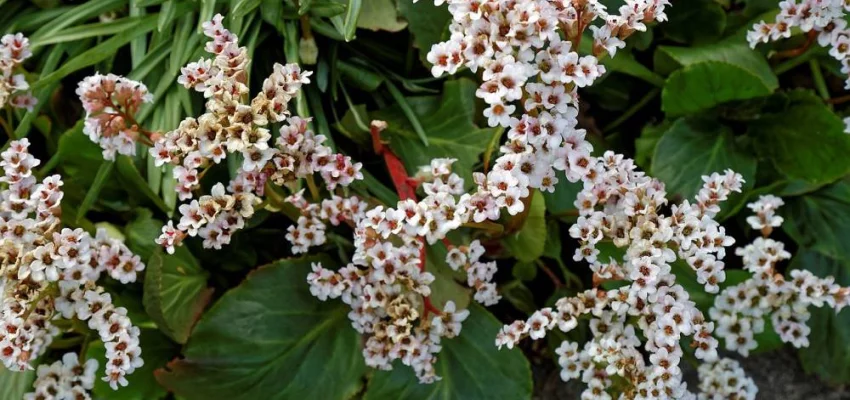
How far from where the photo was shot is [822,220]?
5.68 feet

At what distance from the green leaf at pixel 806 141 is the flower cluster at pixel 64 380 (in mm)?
1417

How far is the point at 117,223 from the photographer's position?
68.9 inches

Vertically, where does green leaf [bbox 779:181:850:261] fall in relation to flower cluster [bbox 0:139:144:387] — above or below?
below

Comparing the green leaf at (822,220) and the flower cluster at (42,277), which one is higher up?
the flower cluster at (42,277)

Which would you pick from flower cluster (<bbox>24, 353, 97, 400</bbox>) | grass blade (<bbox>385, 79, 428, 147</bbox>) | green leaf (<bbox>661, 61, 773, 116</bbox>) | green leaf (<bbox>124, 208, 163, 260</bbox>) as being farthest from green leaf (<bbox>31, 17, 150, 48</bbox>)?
green leaf (<bbox>661, 61, 773, 116</bbox>)

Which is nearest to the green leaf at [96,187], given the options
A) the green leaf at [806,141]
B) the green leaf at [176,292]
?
the green leaf at [176,292]

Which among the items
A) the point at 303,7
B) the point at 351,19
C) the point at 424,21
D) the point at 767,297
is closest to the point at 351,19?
the point at 351,19

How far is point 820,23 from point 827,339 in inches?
27.3

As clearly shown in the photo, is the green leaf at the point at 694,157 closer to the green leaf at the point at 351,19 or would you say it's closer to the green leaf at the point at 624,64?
the green leaf at the point at 624,64

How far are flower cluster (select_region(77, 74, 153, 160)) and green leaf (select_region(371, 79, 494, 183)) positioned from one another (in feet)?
1.87

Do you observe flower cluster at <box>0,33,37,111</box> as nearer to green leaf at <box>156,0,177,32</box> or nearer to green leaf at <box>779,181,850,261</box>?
green leaf at <box>156,0,177,32</box>

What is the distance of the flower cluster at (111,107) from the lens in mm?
1183

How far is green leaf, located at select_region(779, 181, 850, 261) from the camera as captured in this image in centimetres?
170

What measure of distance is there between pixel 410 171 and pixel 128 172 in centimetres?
55
